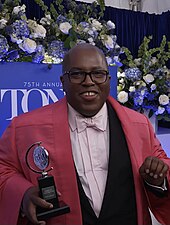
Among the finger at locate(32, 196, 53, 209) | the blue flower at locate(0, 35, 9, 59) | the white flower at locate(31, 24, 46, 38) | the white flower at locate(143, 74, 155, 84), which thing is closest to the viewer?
the finger at locate(32, 196, 53, 209)

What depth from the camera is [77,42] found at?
1.96m

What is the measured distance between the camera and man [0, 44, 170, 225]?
928mm

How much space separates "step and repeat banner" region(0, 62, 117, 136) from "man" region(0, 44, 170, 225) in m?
0.71

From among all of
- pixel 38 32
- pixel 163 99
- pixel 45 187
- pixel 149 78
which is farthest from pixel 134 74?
pixel 45 187

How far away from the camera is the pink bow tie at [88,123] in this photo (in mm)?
994

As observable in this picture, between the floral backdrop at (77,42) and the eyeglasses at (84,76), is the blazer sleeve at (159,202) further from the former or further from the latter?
the floral backdrop at (77,42)

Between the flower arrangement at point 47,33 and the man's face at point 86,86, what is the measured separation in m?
0.84

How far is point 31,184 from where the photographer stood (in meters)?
0.92

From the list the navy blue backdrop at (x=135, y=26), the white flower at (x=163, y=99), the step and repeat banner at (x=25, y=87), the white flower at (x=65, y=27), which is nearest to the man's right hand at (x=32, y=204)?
the step and repeat banner at (x=25, y=87)

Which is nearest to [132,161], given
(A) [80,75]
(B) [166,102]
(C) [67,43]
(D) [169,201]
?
(D) [169,201]

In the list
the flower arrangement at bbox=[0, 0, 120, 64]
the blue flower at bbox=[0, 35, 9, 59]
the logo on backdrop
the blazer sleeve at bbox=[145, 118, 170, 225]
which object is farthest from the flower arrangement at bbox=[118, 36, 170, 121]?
the blazer sleeve at bbox=[145, 118, 170, 225]

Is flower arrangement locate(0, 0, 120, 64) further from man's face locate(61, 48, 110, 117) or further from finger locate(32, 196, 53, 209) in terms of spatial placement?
finger locate(32, 196, 53, 209)

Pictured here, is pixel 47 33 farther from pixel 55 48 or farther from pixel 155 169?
pixel 155 169

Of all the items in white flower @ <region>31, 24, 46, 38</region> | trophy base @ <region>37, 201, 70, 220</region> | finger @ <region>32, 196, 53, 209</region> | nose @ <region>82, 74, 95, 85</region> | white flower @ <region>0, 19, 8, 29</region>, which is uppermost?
white flower @ <region>0, 19, 8, 29</region>
